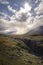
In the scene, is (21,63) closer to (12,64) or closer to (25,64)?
(25,64)

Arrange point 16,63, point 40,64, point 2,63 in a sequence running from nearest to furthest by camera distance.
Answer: point 2,63
point 16,63
point 40,64

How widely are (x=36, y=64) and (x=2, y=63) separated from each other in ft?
47.0

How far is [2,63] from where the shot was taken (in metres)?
50.8

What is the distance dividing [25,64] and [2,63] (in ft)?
30.3

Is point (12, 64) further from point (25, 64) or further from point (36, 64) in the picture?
point (36, 64)

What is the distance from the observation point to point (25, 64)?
5597 centimetres

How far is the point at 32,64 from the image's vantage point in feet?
190

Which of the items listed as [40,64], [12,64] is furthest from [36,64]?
[12,64]

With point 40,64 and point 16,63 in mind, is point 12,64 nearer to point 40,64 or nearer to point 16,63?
point 16,63

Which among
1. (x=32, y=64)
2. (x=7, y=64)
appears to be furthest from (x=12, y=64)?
(x=32, y=64)

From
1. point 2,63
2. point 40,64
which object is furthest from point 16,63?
point 40,64

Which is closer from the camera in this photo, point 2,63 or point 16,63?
point 2,63

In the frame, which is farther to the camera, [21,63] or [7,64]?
[21,63]

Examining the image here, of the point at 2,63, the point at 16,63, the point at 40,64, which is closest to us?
the point at 2,63
